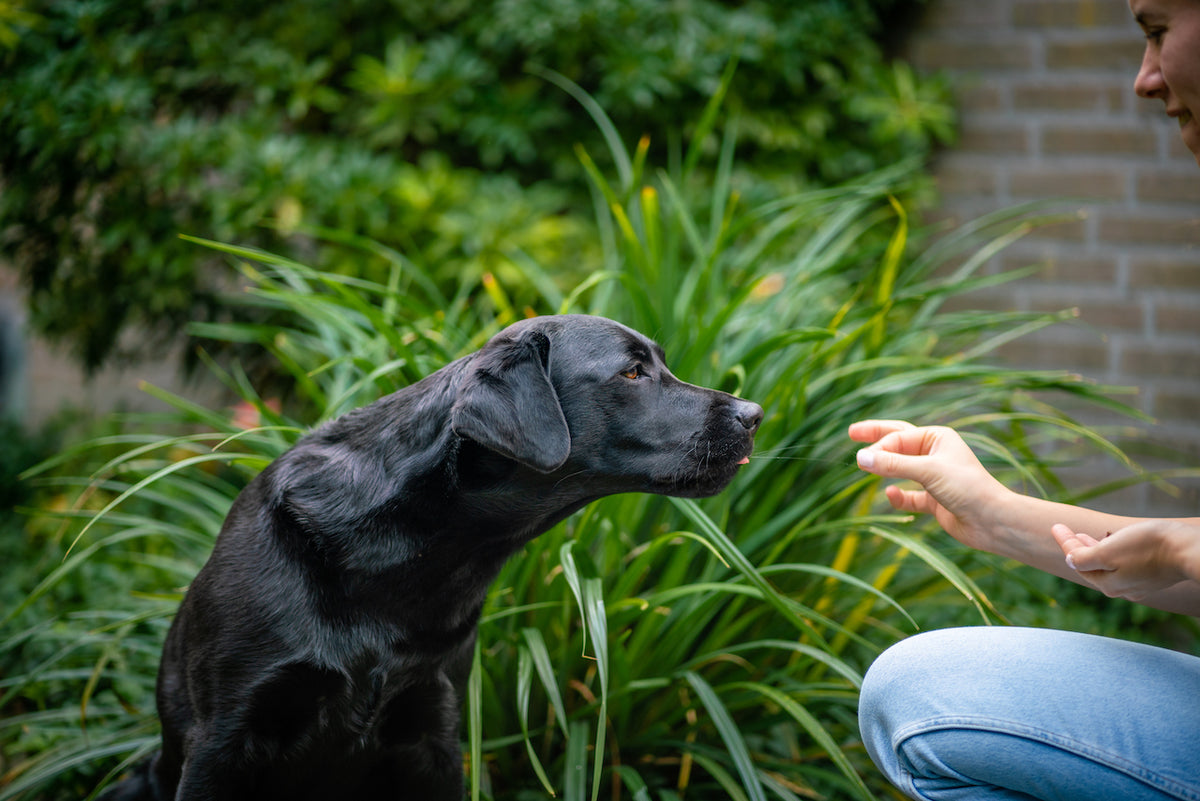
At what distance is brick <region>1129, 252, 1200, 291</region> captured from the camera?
3627 mm

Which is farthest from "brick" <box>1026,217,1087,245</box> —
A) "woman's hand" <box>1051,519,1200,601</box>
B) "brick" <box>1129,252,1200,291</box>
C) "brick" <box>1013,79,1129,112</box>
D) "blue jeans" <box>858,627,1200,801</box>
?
"woman's hand" <box>1051,519,1200,601</box>

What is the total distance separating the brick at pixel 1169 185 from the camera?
11.8ft

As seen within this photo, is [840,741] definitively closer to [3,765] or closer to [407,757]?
[407,757]

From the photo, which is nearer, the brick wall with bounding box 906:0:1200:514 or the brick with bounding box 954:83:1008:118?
the brick wall with bounding box 906:0:1200:514

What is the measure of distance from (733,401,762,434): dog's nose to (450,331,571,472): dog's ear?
310mm

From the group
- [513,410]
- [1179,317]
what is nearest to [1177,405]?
[1179,317]

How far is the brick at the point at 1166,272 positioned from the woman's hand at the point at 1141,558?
3012 mm

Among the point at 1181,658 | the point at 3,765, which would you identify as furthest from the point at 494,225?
the point at 1181,658

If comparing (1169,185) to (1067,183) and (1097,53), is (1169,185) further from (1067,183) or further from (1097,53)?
(1097,53)

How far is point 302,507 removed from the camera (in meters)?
1.50

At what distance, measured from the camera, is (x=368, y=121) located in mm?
3648

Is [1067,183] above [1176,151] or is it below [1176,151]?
below

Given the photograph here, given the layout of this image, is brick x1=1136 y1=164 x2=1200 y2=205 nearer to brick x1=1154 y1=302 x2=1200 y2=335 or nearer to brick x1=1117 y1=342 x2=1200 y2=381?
brick x1=1154 y1=302 x2=1200 y2=335

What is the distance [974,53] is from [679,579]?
9.95 feet
